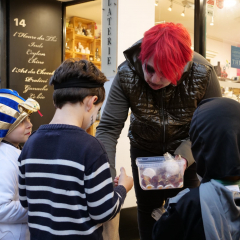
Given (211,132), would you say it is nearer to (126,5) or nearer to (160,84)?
(160,84)

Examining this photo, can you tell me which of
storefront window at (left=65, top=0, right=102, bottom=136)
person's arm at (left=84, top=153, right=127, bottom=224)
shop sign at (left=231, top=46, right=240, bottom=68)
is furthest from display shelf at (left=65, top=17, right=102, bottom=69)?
person's arm at (left=84, top=153, right=127, bottom=224)

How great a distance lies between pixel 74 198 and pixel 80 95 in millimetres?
424

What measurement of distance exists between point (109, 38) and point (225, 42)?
1257 mm

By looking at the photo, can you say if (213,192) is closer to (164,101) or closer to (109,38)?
(164,101)

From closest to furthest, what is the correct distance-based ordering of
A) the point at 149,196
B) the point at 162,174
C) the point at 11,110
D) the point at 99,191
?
the point at 99,191 → the point at 162,174 → the point at 11,110 → the point at 149,196

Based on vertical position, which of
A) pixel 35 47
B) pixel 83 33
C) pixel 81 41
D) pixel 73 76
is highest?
pixel 83 33

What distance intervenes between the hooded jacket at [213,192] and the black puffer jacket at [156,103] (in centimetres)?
56

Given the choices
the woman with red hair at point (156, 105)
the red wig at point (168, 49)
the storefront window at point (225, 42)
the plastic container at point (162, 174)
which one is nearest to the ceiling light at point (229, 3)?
the storefront window at point (225, 42)

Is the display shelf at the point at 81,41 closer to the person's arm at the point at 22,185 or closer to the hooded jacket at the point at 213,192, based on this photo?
the person's arm at the point at 22,185

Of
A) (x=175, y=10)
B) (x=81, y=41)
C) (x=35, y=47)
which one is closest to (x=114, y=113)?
(x=175, y=10)

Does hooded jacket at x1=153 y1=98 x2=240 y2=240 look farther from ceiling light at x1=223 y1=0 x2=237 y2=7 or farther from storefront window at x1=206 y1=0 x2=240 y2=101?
ceiling light at x1=223 y1=0 x2=237 y2=7

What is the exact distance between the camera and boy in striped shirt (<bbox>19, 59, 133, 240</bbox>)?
1.08m

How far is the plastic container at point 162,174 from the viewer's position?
145cm

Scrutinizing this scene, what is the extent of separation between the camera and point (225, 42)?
302 centimetres
